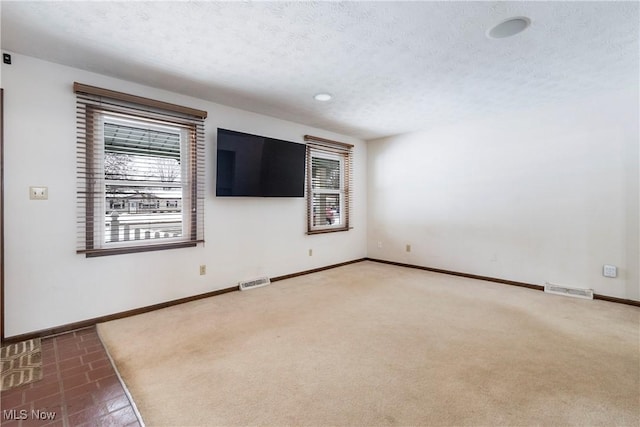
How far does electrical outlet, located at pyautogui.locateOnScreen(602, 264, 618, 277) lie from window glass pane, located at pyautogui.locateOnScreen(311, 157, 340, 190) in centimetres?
363

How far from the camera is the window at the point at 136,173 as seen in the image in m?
2.69

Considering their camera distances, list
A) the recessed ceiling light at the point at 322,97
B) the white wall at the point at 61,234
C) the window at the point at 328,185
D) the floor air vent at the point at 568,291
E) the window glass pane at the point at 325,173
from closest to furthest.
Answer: the white wall at the point at 61,234
the recessed ceiling light at the point at 322,97
the floor air vent at the point at 568,291
the window at the point at 328,185
the window glass pane at the point at 325,173

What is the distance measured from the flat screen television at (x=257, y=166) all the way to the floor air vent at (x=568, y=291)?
3.43 meters

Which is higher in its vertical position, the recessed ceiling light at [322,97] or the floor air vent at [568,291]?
the recessed ceiling light at [322,97]

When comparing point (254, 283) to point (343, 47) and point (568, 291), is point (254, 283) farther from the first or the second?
point (568, 291)

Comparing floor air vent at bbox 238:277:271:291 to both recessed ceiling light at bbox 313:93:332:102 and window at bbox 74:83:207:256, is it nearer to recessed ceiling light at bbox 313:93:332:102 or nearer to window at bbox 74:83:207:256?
window at bbox 74:83:207:256

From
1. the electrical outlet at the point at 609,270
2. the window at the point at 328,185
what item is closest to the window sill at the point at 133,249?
the window at the point at 328,185

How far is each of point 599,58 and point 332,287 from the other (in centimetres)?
344

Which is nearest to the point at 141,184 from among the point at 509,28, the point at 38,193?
the point at 38,193

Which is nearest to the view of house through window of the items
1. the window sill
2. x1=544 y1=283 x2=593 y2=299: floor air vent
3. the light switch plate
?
the window sill

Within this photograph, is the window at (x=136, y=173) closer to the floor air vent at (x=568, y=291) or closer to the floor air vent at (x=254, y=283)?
the floor air vent at (x=254, y=283)

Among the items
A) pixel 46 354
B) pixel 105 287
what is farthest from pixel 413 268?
pixel 46 354

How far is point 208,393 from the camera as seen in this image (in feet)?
5.75

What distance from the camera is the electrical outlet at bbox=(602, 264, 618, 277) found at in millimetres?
3335
